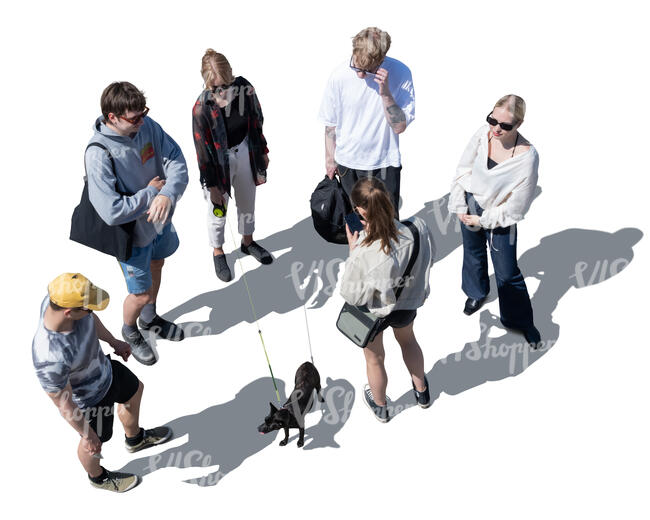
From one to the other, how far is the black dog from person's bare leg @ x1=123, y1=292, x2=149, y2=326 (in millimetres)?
1301

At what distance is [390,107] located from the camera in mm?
5496

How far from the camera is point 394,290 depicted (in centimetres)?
423

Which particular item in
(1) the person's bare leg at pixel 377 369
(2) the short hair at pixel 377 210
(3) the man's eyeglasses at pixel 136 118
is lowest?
(1) the person's bare leg at pixel 377 369

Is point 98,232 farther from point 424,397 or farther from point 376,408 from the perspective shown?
point 424,397

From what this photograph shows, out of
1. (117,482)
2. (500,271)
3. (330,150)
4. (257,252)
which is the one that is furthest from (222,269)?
(500,271)

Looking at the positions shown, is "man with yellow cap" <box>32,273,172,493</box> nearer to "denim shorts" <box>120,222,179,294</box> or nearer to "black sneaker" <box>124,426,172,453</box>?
"black sneaker" <box>124,426,172,453</box>

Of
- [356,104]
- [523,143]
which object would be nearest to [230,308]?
[356,104]

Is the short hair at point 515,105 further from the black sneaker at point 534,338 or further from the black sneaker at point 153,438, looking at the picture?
the black sneaker at point 153,438

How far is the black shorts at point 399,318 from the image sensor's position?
4488 mm

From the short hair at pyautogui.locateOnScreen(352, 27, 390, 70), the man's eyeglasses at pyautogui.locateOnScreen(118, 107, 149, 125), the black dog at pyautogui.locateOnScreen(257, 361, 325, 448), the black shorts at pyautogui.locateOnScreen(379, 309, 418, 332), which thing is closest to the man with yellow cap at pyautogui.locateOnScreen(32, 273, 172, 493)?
the black dog at pyautogui.locateOnScreen(257, 361, 325, 448)

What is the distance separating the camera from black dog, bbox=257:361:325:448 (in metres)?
4.61

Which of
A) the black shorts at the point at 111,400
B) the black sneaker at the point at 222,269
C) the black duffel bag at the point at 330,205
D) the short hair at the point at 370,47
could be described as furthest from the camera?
the black sneaker at the point at 222,269

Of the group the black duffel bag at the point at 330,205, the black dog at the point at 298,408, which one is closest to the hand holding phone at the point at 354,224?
the black dog at the point at 298,408

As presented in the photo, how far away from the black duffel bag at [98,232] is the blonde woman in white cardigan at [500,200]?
2.39 m
